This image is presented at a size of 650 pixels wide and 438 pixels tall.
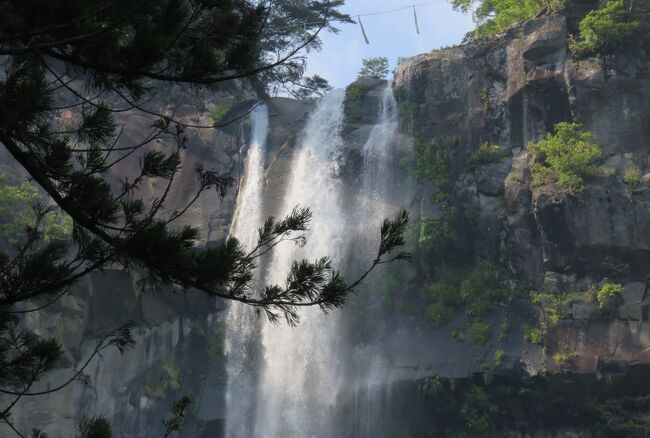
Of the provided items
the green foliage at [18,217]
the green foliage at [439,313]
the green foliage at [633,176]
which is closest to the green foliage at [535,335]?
the green foliage at [439,313]

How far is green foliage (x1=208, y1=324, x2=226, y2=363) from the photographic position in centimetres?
2448

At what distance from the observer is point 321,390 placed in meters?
22.3

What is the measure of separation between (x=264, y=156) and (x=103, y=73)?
21.5 meters

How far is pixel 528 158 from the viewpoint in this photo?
883 inches

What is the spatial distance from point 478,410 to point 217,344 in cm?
875

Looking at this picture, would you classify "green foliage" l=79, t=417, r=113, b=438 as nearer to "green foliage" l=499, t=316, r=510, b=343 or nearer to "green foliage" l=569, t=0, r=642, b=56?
"green foliage" l=499, t=316, r=510, b=343

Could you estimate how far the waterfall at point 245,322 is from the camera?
Answer: 23.1 metres

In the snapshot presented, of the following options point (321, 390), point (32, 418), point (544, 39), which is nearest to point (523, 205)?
point (544, 39)

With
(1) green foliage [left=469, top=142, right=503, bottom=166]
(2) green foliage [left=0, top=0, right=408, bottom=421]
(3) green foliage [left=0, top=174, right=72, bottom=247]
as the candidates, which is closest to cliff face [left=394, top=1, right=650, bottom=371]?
(1) green foliage [left=469, top=142, right=503, bottom=166]

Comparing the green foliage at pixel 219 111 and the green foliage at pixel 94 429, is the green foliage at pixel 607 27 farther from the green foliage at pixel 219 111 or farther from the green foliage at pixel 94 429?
the green foliage at pixel 94 429

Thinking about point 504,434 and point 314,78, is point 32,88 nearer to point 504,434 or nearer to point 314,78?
point 504,434

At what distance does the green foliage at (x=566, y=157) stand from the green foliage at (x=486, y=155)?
3.80ft

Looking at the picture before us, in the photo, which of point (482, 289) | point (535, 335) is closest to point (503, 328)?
point (535, 335)

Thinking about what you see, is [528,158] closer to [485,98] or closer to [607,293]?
[485,98]
